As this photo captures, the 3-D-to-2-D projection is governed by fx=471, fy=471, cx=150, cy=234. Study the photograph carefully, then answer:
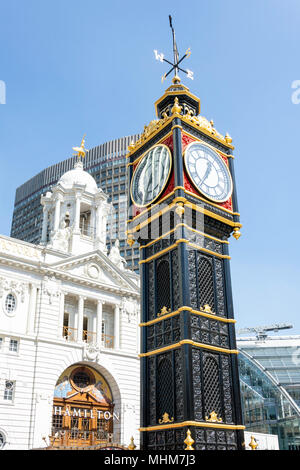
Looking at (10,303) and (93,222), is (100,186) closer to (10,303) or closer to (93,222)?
(93,222)

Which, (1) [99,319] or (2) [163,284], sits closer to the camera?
(2) [163,284]

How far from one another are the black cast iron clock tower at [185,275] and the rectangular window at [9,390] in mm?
21854

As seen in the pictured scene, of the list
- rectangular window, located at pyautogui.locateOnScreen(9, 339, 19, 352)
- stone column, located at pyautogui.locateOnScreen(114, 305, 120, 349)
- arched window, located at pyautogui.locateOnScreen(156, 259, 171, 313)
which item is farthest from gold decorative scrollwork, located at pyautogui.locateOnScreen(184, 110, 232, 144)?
stone column, located at pyautogui.locateOnScreen(114, 305, 120, 349)

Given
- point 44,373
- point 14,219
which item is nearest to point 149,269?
point 44,373

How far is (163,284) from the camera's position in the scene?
15141 mm

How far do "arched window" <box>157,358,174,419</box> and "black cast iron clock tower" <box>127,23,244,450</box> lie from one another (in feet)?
0.09

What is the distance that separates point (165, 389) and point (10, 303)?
24.7 m

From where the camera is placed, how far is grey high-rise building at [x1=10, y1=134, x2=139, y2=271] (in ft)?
328

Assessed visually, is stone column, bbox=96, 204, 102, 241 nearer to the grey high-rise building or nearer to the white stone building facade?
the white stone building facade

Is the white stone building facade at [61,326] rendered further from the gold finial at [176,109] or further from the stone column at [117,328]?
the gold finial at [176,109]

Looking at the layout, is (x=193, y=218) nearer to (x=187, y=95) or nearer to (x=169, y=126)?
(x=169, y=126)

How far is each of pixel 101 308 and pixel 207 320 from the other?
27.3 meters

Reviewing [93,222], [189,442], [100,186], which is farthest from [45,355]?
[100,186]

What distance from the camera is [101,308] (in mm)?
40375
